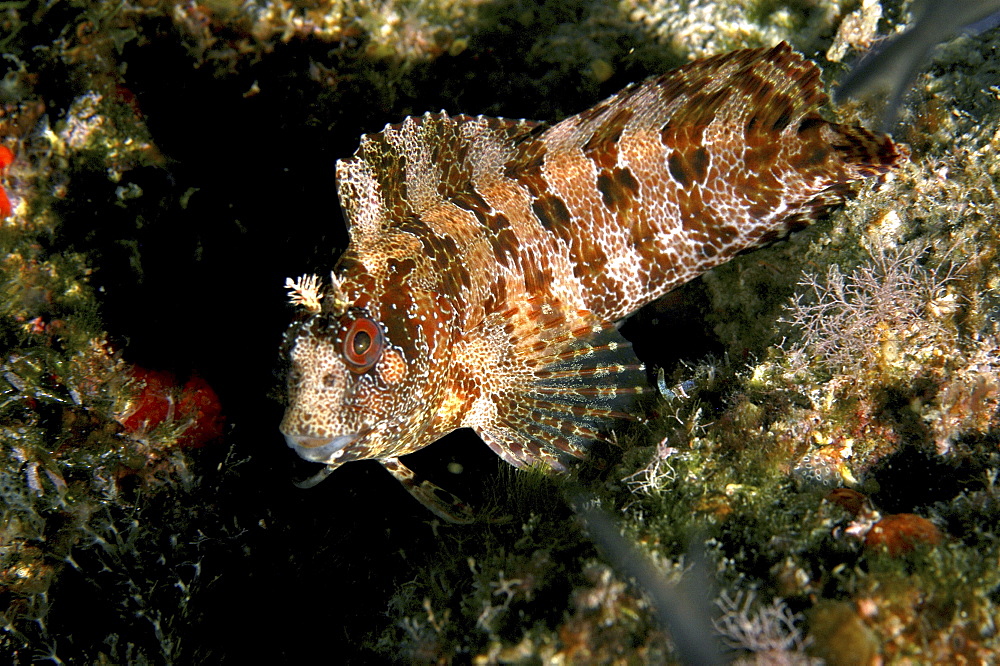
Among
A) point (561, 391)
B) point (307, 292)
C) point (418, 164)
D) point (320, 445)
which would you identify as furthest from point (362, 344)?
point (418, 164)

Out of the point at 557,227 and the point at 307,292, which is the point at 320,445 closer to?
the point at 307,292

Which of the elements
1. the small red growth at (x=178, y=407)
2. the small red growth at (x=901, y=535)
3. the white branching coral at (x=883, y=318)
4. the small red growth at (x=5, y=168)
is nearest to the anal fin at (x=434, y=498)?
the small red growth at (x=178, y=407)

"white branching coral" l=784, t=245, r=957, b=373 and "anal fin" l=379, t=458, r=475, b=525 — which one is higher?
"white branching coral" l=784, t=245, r=957, b=373

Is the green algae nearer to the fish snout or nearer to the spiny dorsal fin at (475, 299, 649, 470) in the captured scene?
the spiny dorsal fin at (475, 299, 649, 470)

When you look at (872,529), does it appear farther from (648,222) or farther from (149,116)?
(149,116)

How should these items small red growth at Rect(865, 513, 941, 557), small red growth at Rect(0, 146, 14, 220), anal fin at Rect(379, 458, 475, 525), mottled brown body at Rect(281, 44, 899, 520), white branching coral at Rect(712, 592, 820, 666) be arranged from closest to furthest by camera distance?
white branching coral at Rect(712, 592, 820, 666) → small red growth at Rect(865, 513, 941, 557) → anal fin at Rect(379, 458, 475, 525) → mottled brown body at Rect(281, 44, 899, 520) → small red growth at Rect(0, 146, 14, 220)

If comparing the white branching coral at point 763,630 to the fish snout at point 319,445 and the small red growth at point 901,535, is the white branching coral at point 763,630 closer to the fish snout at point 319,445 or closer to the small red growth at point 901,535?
the small red growth at point 901,535

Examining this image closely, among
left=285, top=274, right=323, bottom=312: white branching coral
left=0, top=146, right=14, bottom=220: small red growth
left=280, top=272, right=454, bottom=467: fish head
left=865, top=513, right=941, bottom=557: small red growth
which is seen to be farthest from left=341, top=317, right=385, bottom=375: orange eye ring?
left=0, top=146, right=14, bottom=220: small red growth
